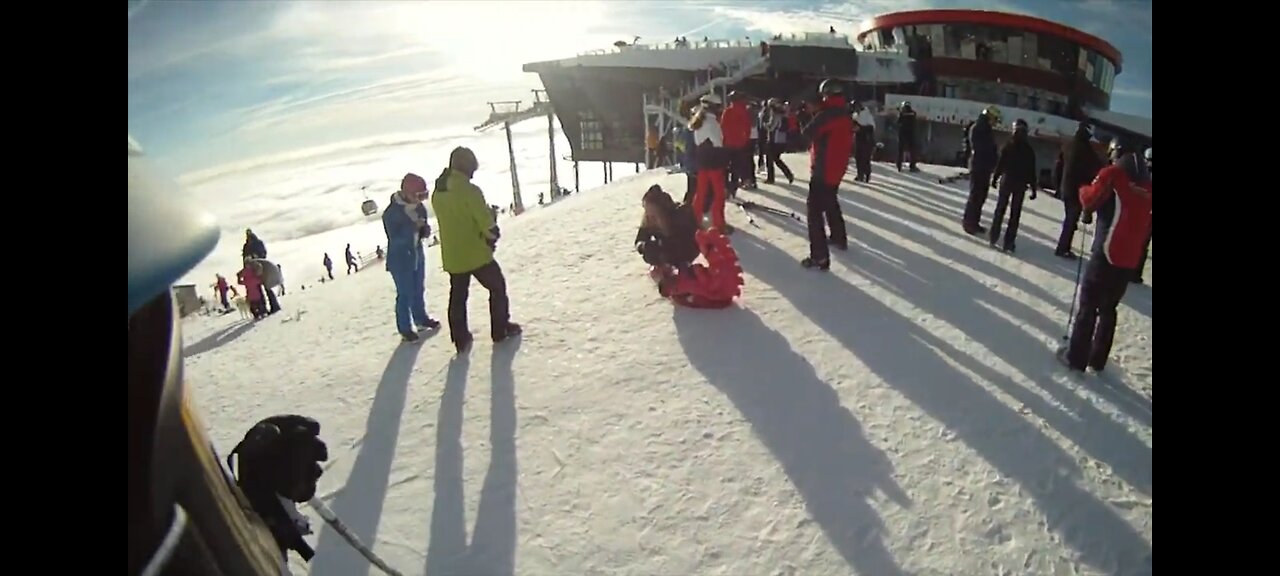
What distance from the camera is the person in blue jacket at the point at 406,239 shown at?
18.0 ft

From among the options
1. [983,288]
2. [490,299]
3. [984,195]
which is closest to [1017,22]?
[984,195]

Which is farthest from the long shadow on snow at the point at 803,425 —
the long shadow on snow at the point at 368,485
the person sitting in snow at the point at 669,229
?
the long shadow on snow at the point at 368,485

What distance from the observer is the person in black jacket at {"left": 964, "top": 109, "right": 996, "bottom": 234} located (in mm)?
7750

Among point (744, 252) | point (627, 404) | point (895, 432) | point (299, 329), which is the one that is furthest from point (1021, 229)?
point (299, 329)

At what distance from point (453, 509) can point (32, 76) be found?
2.96 meters

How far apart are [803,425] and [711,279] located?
208cm

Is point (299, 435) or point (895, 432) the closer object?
point (299, 435)

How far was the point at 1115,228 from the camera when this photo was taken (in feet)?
13.4

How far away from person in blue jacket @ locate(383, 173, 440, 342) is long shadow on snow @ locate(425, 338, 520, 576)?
1175mm

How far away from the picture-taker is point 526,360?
5.34m

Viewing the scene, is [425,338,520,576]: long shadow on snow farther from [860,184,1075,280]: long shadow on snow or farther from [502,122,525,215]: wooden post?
[502,122,525,215]: wooden post

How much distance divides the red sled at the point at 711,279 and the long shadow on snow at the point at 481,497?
1774mm
